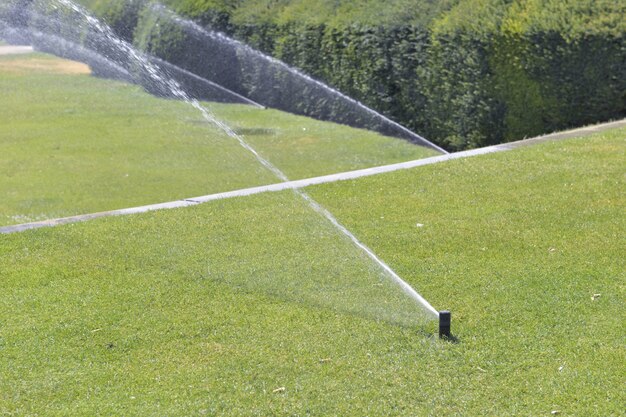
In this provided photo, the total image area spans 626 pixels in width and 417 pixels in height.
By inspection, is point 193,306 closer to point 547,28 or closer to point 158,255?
point 158,255

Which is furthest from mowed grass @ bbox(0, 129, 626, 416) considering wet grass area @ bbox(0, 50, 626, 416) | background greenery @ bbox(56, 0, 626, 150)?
background greenery @ bbox(56, 0, 626, 150)

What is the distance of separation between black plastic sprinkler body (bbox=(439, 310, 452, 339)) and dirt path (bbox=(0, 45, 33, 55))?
22.0 meters

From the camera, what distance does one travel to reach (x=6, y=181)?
11.5 metres

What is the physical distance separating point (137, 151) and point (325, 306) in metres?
7.76

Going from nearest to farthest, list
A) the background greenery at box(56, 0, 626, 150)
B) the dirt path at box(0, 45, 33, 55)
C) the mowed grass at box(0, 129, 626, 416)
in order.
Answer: the mowed grass at box(0, 129, 626, 416) < the background greenery at box(56, 0, 626, 150) < the dirt path at box(0, 45, 33, 55)

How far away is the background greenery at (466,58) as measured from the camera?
10.7 metres

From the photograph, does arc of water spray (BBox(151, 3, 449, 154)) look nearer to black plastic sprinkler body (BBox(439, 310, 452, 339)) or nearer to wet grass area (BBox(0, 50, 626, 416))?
wet grass area (BBox(0, 50, 626, 416))

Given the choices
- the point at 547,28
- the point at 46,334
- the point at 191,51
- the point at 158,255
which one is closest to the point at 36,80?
the point at 191,51

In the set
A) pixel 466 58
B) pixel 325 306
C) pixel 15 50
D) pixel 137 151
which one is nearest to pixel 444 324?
pixel 325 306

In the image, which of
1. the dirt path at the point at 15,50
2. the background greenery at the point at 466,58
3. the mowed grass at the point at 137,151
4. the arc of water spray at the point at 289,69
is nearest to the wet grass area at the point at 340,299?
the mowed grass at the point at 137,151

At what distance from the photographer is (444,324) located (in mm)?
5539

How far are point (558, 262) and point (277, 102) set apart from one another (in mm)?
10196

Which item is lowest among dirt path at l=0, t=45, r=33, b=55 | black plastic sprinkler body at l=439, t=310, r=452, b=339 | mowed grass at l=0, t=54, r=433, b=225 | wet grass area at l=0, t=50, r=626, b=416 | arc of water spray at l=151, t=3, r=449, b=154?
dirt path at l=0, t=45, r=33, b=55

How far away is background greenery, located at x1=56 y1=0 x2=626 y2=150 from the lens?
1072 cm
